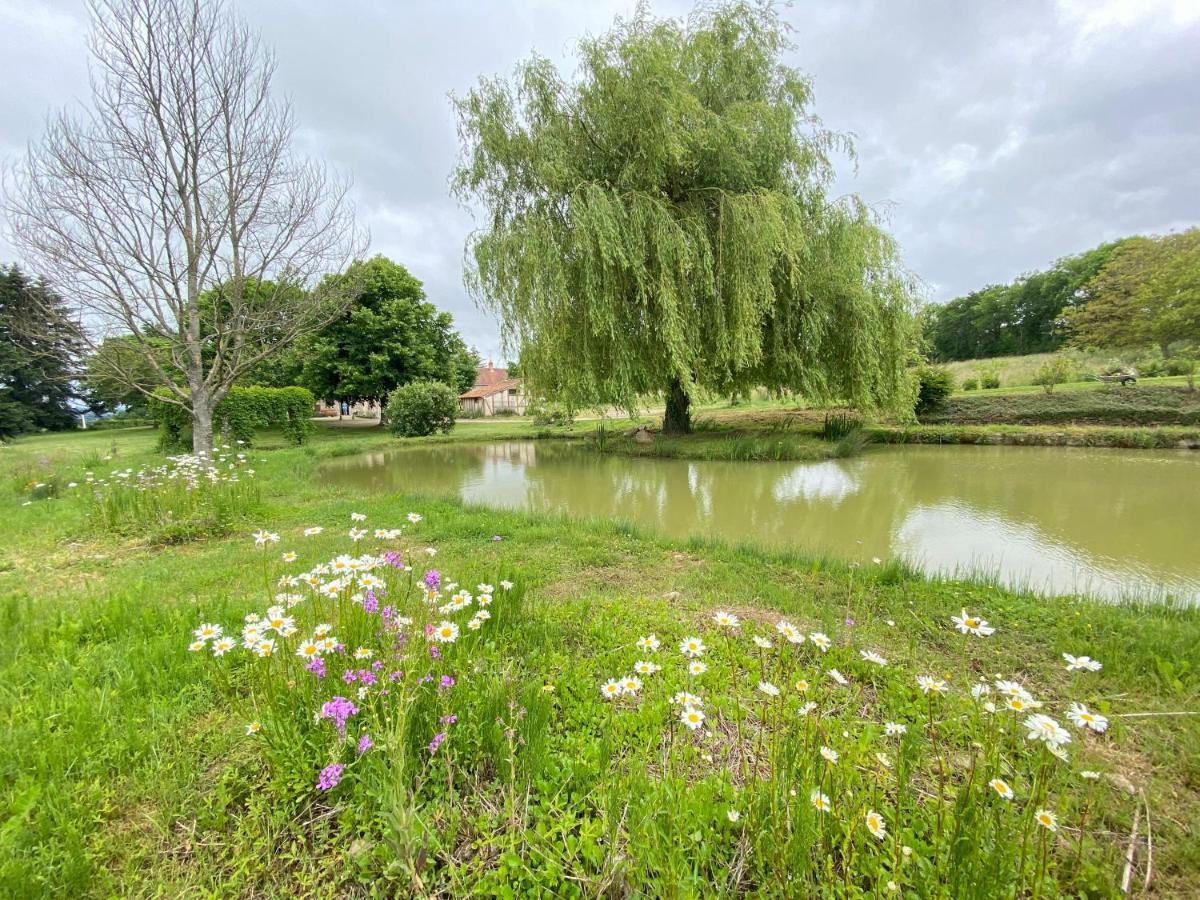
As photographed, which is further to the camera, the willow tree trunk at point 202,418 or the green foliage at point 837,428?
the green foliage at point 837,428

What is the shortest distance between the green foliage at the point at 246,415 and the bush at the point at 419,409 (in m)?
2.90

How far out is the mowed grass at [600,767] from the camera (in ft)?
4.23

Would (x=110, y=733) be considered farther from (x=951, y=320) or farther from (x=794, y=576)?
(x=951, y=320)

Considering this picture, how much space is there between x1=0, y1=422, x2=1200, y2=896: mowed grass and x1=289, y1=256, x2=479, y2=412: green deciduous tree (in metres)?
20.3

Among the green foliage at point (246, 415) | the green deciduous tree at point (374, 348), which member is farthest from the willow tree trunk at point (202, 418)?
the green deciduous tree at point (374, 348)

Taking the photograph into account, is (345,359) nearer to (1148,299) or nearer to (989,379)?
(989,379)

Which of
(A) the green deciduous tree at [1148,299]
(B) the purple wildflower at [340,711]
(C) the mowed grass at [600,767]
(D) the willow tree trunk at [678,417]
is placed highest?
(A) the green deciduous tree at [1148,299]

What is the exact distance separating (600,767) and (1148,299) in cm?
2686

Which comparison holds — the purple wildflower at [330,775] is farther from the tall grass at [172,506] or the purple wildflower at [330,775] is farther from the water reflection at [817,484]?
the water reflection at [817,484]

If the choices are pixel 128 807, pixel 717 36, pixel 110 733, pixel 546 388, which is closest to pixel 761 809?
pixel 128 807

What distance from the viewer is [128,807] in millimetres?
1571

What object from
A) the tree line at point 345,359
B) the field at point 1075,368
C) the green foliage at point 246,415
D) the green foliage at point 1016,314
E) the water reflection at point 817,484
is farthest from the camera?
the green foliage at point 1016,314

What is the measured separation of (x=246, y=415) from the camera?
15.0 meters

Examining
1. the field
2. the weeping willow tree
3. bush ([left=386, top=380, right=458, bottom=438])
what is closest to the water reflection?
the weeping willow tree
